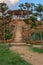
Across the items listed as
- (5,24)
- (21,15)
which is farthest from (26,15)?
(5,24)

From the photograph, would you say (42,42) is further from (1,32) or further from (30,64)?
(30,64)

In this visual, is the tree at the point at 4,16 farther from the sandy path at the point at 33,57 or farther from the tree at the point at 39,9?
the sandy path at the point at 33,57

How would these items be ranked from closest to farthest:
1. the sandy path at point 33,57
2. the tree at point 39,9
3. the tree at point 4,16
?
the sandy path at point 33,57 → the tree at point 4,16 → the tree at point 39,9

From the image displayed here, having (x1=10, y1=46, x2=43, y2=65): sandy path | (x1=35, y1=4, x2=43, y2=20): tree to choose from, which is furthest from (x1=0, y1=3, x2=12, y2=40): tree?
(x1=10, y1=46, x2=43, y2=65): sandy path

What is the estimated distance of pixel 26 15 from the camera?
34594mm

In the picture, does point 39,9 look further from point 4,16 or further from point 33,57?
point 33,57

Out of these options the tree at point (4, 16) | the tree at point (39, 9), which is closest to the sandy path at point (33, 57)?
the tree at point (4, 16)

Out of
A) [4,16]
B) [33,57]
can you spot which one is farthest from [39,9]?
[33,57]

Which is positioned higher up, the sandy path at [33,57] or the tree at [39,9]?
the tree at [39,9]

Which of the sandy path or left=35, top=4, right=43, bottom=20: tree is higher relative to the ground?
left=35, top=4, right=43, bottom=20: tree

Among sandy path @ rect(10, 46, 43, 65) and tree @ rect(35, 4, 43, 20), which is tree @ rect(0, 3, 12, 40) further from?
sandy path @ rect(10, 46, 43, 65)

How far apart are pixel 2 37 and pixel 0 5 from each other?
6711 millimetres

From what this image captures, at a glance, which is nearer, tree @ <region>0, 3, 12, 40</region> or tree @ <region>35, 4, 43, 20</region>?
tree @ <region>0, 3, 12, 40</region>

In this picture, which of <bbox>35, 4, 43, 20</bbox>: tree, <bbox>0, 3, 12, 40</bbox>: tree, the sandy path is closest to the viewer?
the sandy path
